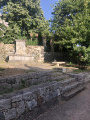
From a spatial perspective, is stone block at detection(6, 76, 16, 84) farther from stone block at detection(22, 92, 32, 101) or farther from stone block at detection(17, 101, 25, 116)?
stone block at detection(17, 101, 25, 116)

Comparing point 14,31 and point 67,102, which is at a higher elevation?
point 14,31

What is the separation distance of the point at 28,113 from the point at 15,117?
0.44m

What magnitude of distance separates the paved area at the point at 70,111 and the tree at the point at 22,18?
41.3ft

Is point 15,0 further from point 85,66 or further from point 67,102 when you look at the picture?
point 67,102

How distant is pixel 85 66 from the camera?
39.5 ft

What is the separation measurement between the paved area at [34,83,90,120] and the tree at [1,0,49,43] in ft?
41.3

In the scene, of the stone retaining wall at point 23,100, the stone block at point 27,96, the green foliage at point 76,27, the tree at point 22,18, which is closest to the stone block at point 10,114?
the stone retaining wall at point 23,100

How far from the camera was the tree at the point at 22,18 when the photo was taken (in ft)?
54.1

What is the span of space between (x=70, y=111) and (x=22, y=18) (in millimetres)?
16339

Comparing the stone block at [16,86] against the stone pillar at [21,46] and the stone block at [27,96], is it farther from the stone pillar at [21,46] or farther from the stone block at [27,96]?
the stone pillar at [21,46]

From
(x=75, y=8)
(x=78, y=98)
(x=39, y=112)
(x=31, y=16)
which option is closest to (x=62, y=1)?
(x=75, y=8)

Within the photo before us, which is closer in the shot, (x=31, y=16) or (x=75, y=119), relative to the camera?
(x=75, y=119)

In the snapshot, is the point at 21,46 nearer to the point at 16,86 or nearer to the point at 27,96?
the point at 16,86

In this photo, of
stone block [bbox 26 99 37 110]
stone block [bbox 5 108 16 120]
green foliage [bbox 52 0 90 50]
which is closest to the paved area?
stone block [bbox 26 99 37 110]
